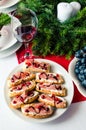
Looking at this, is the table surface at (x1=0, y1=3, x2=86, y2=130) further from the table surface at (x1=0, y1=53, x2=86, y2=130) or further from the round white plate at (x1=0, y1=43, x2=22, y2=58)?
the round white plate at (x1=0, y1=43, x2=22, y2=58)

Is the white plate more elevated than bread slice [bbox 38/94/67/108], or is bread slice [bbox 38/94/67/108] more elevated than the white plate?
the white plate

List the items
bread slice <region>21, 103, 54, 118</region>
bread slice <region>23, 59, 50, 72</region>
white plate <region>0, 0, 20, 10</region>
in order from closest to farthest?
1. bread slice <region>21, 103, 54, 118</region>
2. bread slice <region>23, 59, 50, 72</region>
3. white plate <region>0, 0, 20, 10</region>

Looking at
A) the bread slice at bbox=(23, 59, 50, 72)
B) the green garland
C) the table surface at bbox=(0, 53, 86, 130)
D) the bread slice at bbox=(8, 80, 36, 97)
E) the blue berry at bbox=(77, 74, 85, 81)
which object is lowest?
the table surface at bbox=(0, 53, 86, 130)

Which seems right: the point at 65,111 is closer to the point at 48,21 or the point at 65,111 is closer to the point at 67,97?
the point at 67,97

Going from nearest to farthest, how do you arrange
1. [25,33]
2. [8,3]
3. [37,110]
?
1. [37,110]
2. [25,33]
3. [8,3]

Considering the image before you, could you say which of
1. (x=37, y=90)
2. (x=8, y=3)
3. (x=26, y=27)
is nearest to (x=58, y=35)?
(x=26, y=27)

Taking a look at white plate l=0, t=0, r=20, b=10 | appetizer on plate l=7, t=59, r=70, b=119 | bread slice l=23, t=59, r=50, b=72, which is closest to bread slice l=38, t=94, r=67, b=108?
appetizer on plate l=7, t=59, r=70, b=119

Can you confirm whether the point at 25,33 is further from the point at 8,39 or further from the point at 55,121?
the point at 55,121
